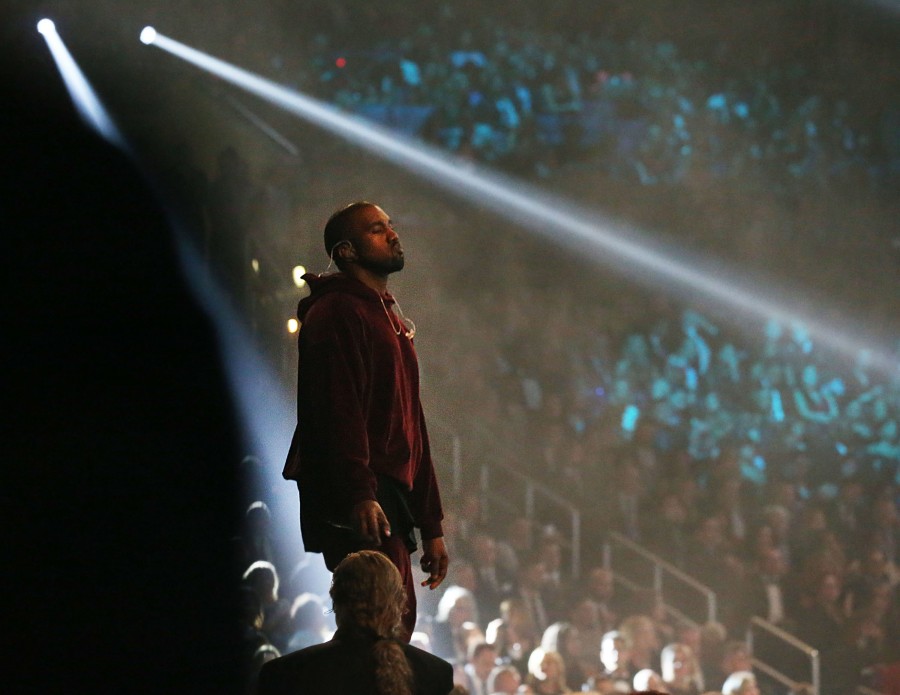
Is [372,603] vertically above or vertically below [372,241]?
below

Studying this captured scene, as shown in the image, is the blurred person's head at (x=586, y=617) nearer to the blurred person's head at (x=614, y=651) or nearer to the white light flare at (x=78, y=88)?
the blurred person's head at (x=614, y=651)

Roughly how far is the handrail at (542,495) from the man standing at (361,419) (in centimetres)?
425

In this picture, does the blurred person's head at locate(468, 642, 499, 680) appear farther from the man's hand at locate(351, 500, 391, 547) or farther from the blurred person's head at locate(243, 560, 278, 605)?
the man's hand at locate(351, 500, 391, 547)

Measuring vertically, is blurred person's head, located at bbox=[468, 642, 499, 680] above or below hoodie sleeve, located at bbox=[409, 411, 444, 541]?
above

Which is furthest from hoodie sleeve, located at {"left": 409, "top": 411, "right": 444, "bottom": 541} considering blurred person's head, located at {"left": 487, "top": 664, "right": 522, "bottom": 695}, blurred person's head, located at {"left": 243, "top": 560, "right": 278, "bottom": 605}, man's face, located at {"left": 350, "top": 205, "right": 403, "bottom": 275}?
blurred person's head, located at {"left": 487, "top": 664, "right": 522, "bottom": 695}

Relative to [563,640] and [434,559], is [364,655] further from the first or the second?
[563,640]

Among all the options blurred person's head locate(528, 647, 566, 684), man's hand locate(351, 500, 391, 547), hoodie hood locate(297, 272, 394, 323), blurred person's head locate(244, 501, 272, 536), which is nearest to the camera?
man's hand locate(351, 500, 391, 547)

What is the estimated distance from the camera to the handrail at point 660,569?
641 cm

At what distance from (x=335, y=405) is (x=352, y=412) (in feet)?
0.11

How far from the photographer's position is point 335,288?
8.01 ft

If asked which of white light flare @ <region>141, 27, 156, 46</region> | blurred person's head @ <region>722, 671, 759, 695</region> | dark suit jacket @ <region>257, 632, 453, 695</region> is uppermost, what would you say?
white light flare @ <region>141, 27, 156, 46</region>

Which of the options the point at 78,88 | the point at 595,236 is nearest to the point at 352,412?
the point at 78,88

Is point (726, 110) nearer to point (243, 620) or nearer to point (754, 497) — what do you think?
point (754, 497)

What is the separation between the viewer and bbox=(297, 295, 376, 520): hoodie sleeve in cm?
225
